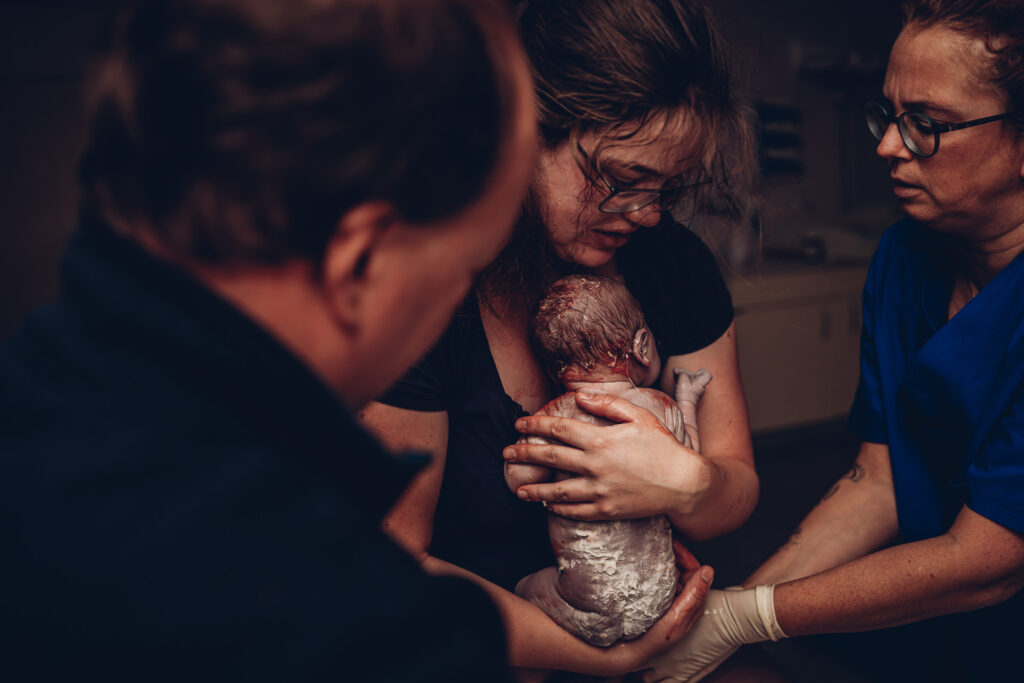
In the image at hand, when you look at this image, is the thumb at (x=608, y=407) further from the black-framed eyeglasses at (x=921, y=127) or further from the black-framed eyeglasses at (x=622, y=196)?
the black-framed eyeglasses at (x=921, y=127)

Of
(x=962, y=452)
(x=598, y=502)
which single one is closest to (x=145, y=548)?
(x=598, y=502)

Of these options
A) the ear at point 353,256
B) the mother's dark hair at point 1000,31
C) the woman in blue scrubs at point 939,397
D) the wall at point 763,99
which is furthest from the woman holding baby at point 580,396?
the wall at point 763,99

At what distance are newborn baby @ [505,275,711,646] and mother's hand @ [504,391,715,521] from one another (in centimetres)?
4

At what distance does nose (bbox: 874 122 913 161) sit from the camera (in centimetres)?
133

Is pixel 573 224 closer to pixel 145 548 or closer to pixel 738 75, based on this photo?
pixel 738 75

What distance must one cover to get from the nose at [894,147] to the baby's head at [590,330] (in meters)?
0.53

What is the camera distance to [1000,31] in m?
1.19

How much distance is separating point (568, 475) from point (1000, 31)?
1.01 metres

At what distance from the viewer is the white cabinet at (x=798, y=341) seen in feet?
12.3

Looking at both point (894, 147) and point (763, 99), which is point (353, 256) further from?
point (763, 99)

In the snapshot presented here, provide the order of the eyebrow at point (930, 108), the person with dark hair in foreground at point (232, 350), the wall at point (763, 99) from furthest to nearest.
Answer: the wall at point (763, 99)
the eyebrow at point (930, 108)
the person with dark hair in foreground at point (232, 350)

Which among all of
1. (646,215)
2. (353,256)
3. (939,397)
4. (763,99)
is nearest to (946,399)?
(939,397)

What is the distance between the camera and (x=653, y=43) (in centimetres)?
115

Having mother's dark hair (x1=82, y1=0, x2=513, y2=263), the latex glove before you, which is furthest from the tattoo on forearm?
mother's dark hair (x1=82, y1=0, x2=513, y2=263)
